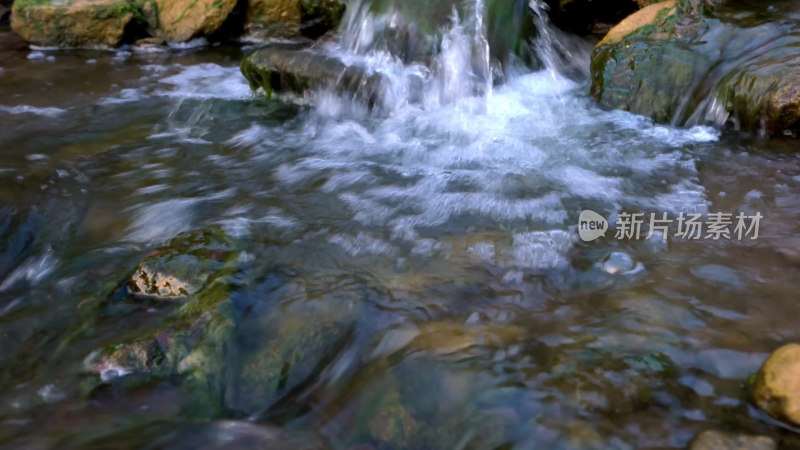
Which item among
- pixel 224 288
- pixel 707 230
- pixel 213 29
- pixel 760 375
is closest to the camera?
pixel 760 375

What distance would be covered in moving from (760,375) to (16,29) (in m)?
9.67

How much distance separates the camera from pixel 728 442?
209cm

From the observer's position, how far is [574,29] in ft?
23.9

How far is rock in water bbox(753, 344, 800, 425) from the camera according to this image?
2.10 metres

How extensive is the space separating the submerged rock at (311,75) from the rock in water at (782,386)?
14.1 feet

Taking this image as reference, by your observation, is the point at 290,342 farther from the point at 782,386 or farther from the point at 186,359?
the point at 782,386

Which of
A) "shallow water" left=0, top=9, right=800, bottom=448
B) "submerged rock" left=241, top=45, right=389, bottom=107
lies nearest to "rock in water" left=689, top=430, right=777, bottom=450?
"shallow water" left=0, top=9, right=800, bottom=448

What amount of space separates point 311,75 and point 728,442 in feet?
15.7

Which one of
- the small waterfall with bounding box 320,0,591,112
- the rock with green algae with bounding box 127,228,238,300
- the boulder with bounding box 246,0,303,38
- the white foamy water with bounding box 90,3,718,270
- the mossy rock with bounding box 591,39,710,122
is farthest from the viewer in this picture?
the boulder with bounding box 246,0,303,38

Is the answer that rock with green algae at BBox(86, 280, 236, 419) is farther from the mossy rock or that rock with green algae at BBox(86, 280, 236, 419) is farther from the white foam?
the white foam

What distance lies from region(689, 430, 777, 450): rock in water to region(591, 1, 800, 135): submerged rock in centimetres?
318

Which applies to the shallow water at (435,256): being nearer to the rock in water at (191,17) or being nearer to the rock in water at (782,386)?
the rock in water at (782,386)

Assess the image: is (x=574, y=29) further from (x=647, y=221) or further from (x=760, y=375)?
(x=760, y=375)

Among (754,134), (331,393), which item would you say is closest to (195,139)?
(331,393)
